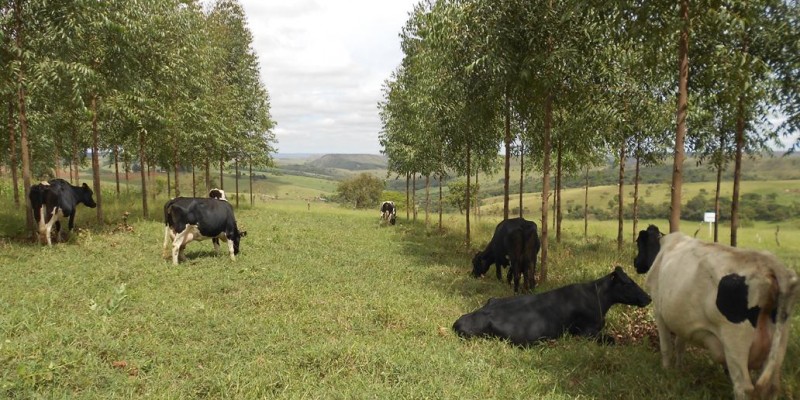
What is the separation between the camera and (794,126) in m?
8.31

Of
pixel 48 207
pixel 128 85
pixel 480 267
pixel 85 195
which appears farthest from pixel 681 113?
pixel 85 195

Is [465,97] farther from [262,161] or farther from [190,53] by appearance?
[262,161]

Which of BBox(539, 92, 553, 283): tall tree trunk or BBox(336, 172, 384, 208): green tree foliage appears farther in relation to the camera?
BBox(336, 172, 384, 208): green tree foliage

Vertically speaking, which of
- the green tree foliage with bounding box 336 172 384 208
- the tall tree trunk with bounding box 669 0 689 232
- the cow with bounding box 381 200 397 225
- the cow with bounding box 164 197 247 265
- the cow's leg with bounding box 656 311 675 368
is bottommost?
the green tree foliage with bounding box 336 172 384 208

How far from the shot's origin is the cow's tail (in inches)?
173

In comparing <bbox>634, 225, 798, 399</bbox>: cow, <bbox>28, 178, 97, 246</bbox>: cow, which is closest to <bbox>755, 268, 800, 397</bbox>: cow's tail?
<bbox>634, 225, 798, 399</bbox>: cow

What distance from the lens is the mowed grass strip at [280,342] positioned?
564cm

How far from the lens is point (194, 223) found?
1338cm

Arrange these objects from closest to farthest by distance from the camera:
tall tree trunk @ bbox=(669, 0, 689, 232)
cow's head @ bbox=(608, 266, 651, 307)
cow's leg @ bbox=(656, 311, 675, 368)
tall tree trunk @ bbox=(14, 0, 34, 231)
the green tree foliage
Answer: cow's leg @ bbox=(656, 311, 675, 368) → tall tree trunk @ bbox=(669, 0, 689, 232) → cow's head @ bbox=(608, 266, 651, 307) → tall tree trunk @ bbox=(14, 0, 34, 231) → the green tree foliage

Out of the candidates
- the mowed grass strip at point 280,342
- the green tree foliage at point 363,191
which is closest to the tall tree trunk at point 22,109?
the mowed grass strip at point 280,342

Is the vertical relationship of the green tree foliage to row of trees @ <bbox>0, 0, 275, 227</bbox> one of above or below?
below

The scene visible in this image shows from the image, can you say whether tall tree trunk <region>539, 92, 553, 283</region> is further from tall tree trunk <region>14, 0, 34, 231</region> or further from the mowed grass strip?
tall tree trunk <region>14, 0, 34, 231</region>

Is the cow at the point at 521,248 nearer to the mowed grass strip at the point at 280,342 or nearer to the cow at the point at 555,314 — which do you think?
the mowed grass strip at the point at 280,342

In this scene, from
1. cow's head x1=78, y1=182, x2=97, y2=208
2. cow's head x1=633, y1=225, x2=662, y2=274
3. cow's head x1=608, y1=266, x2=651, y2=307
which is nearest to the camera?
cow's head x1=633, y1=225, x2=662, y2=274
